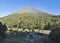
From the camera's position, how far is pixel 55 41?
2433cm

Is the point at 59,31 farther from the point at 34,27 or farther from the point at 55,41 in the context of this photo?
the point at 34,27

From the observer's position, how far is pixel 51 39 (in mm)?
25953

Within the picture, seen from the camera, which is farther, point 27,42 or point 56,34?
point 27,42

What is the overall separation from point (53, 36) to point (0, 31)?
1903 cm

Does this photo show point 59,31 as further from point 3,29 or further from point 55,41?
point 3,29

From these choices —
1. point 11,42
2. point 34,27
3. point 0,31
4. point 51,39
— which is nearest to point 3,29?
point 0,31

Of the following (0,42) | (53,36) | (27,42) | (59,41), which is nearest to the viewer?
(59,41)

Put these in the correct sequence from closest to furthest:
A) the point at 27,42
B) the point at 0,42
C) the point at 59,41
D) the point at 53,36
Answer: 1. the point at 59,41
2. the point at 53,36
3. the point at 0,42
4. the point at 27,42

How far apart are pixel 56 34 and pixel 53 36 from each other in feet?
3.00

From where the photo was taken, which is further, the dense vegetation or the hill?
the hill

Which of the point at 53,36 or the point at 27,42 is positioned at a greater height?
the point at 53,36

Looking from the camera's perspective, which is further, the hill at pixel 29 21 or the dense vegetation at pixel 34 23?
the hill at pixel 29 21

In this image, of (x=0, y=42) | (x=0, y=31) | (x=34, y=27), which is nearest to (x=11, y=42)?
(x=0, y=42)

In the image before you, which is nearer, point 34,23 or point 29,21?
point 34,23
